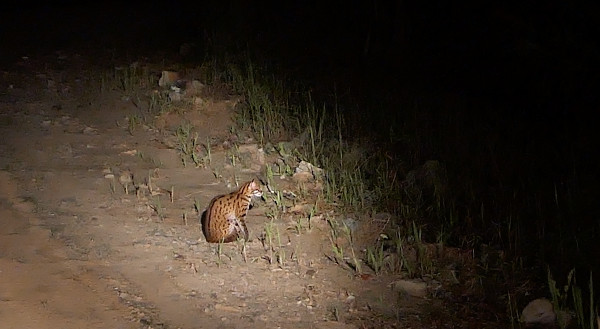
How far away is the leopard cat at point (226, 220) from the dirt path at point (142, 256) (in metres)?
0.09

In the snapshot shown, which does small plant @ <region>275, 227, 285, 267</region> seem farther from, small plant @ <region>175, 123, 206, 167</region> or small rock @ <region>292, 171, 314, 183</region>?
small plant @ <region>175, 123, 206, 167</region>

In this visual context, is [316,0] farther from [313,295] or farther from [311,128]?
[313,295]

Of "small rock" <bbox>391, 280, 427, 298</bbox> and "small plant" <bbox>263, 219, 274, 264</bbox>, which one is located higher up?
"small plant" <bbox>263, 219, 274, 264</bbox>

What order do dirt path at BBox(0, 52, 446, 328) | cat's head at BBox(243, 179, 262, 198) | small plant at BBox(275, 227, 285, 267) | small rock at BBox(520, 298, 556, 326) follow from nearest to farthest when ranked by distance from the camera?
1. small rock at BBox(520, 298, 556, 326)
2. dirt path at BBox(0, 52, 446, 328)
3. small plant at BBox(275, 227, 285, 267)
4. cat's head at BBox(243, 179, 262, 198)

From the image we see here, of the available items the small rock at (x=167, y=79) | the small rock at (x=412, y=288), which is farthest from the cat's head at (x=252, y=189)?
the small rock at (x=167, y=79)

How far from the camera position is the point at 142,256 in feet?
17.9

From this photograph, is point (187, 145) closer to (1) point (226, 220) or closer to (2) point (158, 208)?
(2) point (158, 208)

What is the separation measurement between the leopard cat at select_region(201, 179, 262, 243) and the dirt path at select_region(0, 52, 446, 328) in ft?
0.29

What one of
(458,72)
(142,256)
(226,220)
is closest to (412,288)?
(226,220)

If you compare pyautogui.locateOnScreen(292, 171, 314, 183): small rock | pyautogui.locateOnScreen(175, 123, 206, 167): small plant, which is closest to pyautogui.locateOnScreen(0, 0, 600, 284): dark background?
pyautogui.locateOnScreen(292, 171, 314, 183): small rock

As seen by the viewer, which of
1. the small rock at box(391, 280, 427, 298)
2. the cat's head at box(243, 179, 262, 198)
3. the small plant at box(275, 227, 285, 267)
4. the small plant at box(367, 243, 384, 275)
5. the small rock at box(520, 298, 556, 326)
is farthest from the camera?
the cat's head at box(243, 179, 262, 198)

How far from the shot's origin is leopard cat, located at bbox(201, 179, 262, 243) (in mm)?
5613

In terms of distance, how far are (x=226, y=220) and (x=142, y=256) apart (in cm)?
62

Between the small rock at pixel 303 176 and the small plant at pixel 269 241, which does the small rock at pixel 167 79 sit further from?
the small plant at pixel 269 241
